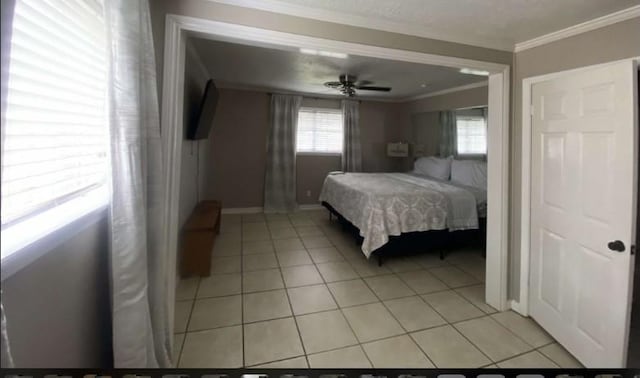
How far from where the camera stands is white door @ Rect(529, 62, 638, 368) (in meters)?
1.57

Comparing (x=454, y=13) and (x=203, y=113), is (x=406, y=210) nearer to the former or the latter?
(x=454, y=13)

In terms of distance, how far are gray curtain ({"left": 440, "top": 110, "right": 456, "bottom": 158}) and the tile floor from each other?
2407 millimetres

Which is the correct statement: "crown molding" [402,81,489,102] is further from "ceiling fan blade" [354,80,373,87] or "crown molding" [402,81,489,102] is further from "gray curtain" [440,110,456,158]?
"ceiling fan blade" [354,80,373,87]

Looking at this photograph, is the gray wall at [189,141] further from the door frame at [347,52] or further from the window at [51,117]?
the window at [51,117]

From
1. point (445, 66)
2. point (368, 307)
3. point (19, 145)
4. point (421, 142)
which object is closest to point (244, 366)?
point (368, 307)

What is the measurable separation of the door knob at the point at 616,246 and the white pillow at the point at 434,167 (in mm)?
3180

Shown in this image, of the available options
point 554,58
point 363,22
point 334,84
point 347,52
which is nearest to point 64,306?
point 347,52

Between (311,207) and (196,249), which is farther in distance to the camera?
(311,207)

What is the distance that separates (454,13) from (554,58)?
2.89 feet

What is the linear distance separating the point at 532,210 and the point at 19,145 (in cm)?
296

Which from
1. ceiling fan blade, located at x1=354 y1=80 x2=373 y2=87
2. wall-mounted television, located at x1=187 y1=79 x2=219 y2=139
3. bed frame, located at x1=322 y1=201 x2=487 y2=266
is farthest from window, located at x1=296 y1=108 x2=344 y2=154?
wall-mounted television, located at x1=187 y1=79 x2=219 y2=139

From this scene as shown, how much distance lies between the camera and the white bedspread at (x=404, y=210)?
3066 mm

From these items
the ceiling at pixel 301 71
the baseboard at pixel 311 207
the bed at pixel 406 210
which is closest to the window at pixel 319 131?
the ceiling at pixel 301 71

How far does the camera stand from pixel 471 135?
189 inches
